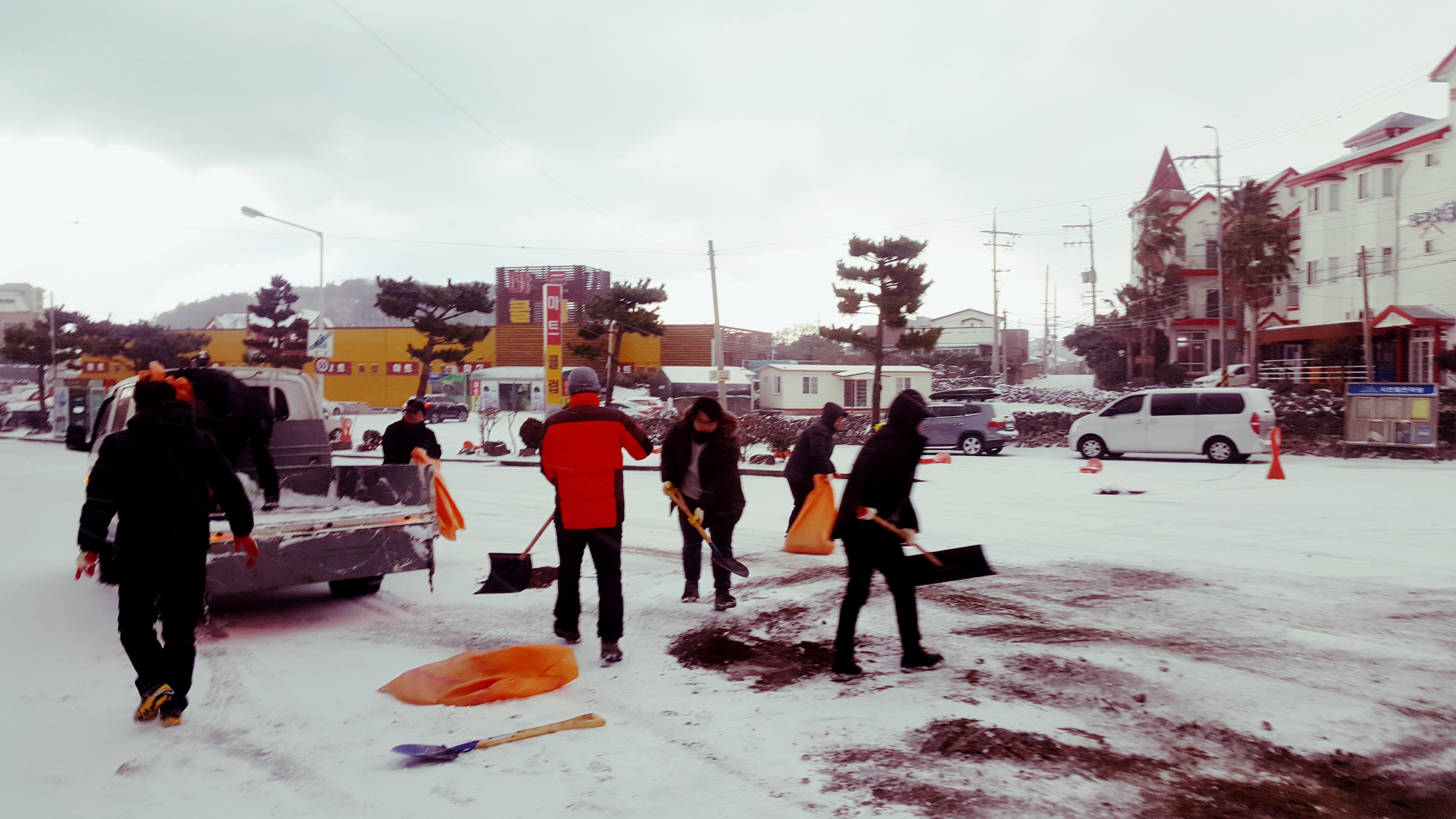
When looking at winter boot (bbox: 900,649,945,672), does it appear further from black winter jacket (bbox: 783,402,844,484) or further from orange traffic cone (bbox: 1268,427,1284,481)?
orange traffic cone (bbox: 1268,427,1284,481)

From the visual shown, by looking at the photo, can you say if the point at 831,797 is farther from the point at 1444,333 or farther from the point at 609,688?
the point at 1444,333

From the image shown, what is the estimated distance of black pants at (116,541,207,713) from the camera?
4.41 meters

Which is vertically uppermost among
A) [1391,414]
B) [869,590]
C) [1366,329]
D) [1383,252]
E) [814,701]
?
[1383,252]

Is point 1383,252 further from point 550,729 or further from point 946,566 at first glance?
point 550,729

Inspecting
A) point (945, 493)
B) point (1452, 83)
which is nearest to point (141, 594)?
Result: point (945, 493)

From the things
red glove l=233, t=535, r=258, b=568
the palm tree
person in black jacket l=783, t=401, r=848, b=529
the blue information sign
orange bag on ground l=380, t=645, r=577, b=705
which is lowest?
orange bag on ground l=380, t=645, r=577, b=705

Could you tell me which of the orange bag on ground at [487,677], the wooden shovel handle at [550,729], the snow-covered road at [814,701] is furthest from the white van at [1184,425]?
the wooden shovel handle at [550,729]

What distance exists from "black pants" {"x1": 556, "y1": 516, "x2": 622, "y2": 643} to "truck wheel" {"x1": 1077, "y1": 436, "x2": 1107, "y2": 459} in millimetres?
18761

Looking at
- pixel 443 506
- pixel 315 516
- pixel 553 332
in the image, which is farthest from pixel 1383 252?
pixel 315 516

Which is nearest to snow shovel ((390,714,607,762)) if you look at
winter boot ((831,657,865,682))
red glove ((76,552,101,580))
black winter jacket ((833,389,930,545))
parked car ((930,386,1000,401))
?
winter boot ((831,657,865,682))

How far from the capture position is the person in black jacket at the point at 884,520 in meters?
5.13

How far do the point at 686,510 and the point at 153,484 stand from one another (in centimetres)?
360

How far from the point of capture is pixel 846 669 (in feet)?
16.9

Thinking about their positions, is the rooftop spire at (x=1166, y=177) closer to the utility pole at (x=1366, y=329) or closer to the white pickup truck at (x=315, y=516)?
the utility pole at (x=1366, y=329)
